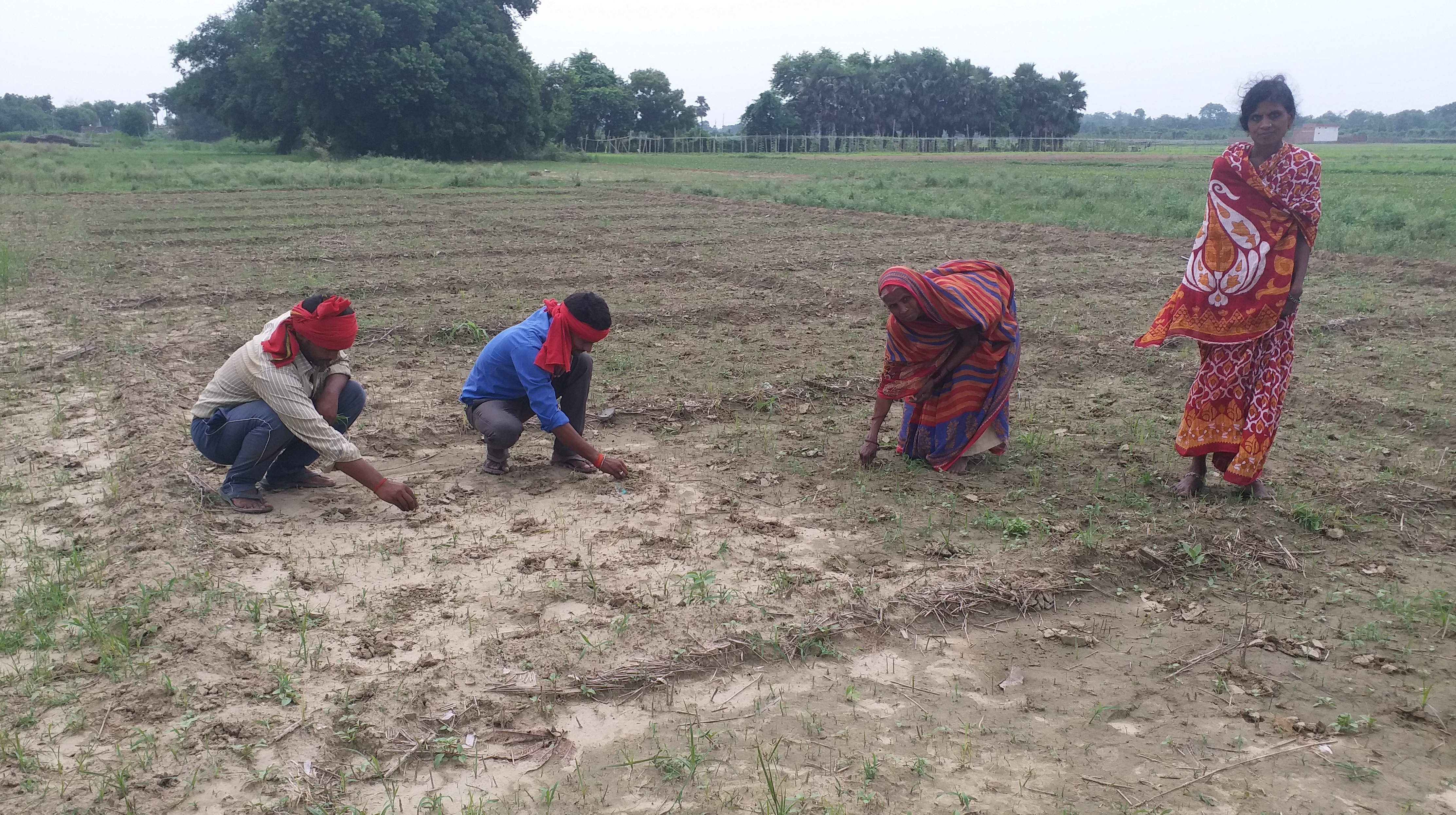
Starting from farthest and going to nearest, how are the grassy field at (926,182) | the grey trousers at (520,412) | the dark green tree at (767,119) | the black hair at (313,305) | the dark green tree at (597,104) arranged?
1. the dark green tree at (767,119)
2. the dark green tree at (597,104)
3. the grassy field at (926,182)
4. the grey trousers at (520,412)
5. the black hair at (313,305)

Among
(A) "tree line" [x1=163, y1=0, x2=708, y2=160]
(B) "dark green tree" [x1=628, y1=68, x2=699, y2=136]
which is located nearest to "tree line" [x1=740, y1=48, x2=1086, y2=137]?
(B) "dark green tree" [x1=628, y1=68, x2=699, y2=136]

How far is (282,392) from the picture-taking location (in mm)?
4062

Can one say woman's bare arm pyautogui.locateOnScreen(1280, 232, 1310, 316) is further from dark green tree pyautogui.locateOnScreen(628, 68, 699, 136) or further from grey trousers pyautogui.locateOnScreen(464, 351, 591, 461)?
dark green tree pyautogui.locateOnScreen(628, 68, 699, 136)

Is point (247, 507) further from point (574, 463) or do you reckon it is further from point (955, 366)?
point (955, 366)

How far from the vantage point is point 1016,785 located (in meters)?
2.56

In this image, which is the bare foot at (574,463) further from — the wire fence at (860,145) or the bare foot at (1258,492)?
the wire fence at (860,145)

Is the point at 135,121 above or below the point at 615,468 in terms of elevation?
above

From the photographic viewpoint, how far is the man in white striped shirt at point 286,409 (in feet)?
13.1

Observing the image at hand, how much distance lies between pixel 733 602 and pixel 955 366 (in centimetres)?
188

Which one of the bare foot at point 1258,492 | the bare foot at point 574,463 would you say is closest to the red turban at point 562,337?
the bare foot at point 574,463

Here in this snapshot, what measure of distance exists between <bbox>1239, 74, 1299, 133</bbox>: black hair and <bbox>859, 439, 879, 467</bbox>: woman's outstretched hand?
2072mm

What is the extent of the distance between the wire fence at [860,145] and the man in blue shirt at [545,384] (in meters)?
53.3

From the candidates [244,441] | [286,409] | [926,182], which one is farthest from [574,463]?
[926,182]

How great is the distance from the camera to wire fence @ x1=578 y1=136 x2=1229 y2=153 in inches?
2362
